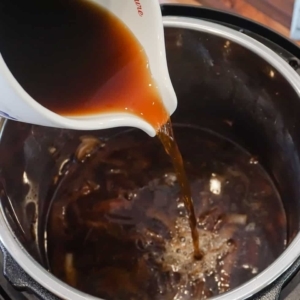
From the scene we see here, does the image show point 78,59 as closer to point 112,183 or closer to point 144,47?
point 144,47

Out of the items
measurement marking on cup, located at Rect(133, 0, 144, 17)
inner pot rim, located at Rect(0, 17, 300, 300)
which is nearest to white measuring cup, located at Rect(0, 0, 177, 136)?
measurement marking on cup, located at Rect(133, 0, 144, 17)

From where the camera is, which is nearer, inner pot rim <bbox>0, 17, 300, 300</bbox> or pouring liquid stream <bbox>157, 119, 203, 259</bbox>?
inner pot rim <bbox>0, 17, 300, 300</bbox>

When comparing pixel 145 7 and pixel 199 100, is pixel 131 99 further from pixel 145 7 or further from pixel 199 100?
pixel 199 100

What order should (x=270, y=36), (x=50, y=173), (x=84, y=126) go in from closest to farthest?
(x=84, y=126) < (x=270, y=36) < (x=50, y=173)

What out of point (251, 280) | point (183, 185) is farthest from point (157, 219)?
point (251, 280)

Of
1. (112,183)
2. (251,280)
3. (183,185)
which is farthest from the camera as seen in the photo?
(112,183)

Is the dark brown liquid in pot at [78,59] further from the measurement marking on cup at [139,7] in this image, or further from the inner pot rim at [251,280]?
the inner pot rim at [251,280]

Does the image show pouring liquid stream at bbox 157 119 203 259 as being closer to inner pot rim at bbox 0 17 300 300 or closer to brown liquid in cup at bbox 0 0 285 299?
brown liquid in cup at bbox 0 0 285 299

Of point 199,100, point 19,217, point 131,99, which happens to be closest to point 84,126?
point 131,99
